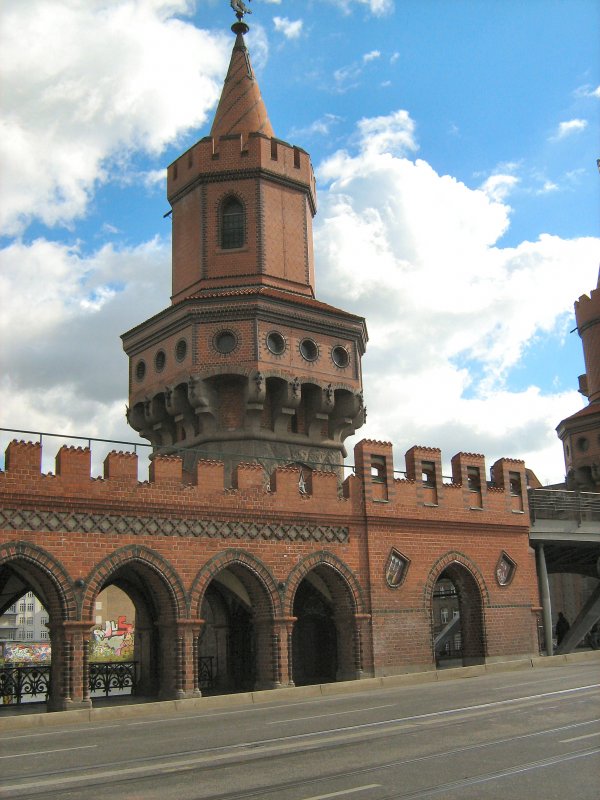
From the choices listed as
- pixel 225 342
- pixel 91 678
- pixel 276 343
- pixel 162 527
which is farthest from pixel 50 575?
pixel 276 343

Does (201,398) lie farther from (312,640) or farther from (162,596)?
(312,640)

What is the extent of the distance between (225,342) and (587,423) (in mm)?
20998

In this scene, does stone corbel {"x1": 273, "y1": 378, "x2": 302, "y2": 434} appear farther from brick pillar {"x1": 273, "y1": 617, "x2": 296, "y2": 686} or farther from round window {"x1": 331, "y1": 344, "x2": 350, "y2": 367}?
brick pillar {"x1": 273, "y1": 617, "x2": 296, "y2": 686}

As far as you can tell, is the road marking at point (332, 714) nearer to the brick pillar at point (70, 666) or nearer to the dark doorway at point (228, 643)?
the brick pillar at point (70, 666)

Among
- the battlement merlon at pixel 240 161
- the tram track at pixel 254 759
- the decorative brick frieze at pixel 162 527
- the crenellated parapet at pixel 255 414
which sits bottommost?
the tram track at pixel 254 759

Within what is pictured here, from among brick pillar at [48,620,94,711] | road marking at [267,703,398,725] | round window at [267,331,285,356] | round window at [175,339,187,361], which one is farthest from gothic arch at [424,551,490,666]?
brick pillar at [48,620,94,711]

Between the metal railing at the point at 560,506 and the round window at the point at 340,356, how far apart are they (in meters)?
7.91

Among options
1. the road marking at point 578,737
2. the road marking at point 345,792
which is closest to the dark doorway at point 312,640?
the road marking at point 578,737

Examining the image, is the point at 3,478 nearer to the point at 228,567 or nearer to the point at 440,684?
the point at 228,567

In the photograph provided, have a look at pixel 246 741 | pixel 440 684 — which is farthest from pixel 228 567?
pixel 246 741

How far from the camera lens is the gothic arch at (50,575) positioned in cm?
1892

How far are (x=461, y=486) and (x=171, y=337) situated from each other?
10.0 m

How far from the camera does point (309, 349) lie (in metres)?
27.5

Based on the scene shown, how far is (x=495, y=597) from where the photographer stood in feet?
86.6
